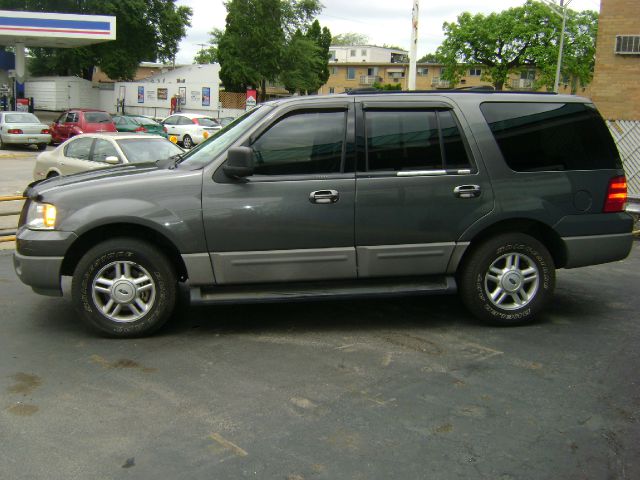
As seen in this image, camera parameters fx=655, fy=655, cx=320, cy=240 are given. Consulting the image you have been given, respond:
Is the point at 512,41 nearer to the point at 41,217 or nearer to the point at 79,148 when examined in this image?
the point at 79,148

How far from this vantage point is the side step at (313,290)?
5.11 metres

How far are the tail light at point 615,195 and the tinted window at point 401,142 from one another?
1541 mm

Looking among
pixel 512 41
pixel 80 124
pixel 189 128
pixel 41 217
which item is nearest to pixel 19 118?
pixel 80 124

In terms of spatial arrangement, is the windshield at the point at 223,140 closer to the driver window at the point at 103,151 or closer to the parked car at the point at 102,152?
the parked car at the point at 102,152

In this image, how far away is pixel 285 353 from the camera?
4891 mm

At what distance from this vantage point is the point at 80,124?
1042 inches

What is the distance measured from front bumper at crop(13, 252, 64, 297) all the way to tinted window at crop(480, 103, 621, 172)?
145 inches

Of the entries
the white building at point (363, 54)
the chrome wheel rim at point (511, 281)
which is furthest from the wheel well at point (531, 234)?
the white building at point (363, 54)

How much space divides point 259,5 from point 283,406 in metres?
45.7

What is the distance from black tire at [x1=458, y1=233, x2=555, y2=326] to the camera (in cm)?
544

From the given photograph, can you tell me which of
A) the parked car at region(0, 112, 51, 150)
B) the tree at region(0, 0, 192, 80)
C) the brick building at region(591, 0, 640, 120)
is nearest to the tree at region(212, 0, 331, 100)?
the tree at region(0, 0, 192, 80)

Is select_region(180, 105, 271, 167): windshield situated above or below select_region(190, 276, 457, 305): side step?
above

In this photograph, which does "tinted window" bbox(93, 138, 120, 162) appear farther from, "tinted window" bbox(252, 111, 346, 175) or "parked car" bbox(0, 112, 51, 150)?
"parked car" bbox(0, 112, 51, 150)

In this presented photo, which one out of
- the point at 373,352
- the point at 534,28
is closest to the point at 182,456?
the point at 373,352
